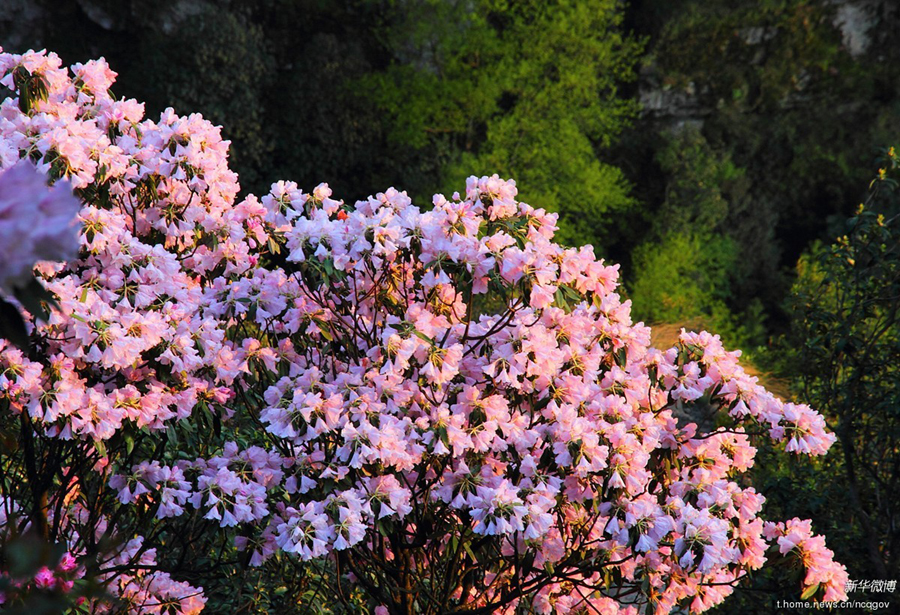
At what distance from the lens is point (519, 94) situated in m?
16.9

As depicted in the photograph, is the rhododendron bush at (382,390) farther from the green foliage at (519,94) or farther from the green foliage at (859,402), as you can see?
the green foliage at (519,94)

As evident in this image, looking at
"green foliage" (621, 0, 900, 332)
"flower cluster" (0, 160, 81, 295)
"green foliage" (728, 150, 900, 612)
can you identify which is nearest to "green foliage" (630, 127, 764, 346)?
"green foliage" (621, 0, 900, 332)

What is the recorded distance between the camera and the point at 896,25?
19.4 m

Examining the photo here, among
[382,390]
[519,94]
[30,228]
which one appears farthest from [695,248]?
[30,228]

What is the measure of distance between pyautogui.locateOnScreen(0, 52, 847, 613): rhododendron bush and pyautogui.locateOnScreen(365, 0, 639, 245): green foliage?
12423 mm

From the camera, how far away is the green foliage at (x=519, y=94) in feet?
52.0

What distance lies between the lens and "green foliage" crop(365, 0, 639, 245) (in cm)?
1585

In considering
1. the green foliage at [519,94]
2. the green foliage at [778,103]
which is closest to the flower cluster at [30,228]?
the green foliage at [519,94]

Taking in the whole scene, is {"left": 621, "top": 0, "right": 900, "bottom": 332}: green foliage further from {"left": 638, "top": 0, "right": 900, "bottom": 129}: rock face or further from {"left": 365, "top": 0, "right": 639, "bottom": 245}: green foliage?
{"left": 365, "top": 0, "right": 639, "bottom": 245}: green foliage

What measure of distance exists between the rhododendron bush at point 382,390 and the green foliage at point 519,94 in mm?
12423

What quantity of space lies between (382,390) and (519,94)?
14912 millimetres

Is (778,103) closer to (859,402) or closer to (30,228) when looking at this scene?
(859,402)

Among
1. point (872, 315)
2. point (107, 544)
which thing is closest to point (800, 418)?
point (872, 315)

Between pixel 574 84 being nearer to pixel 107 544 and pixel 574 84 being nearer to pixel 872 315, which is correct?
pixel 872 315
